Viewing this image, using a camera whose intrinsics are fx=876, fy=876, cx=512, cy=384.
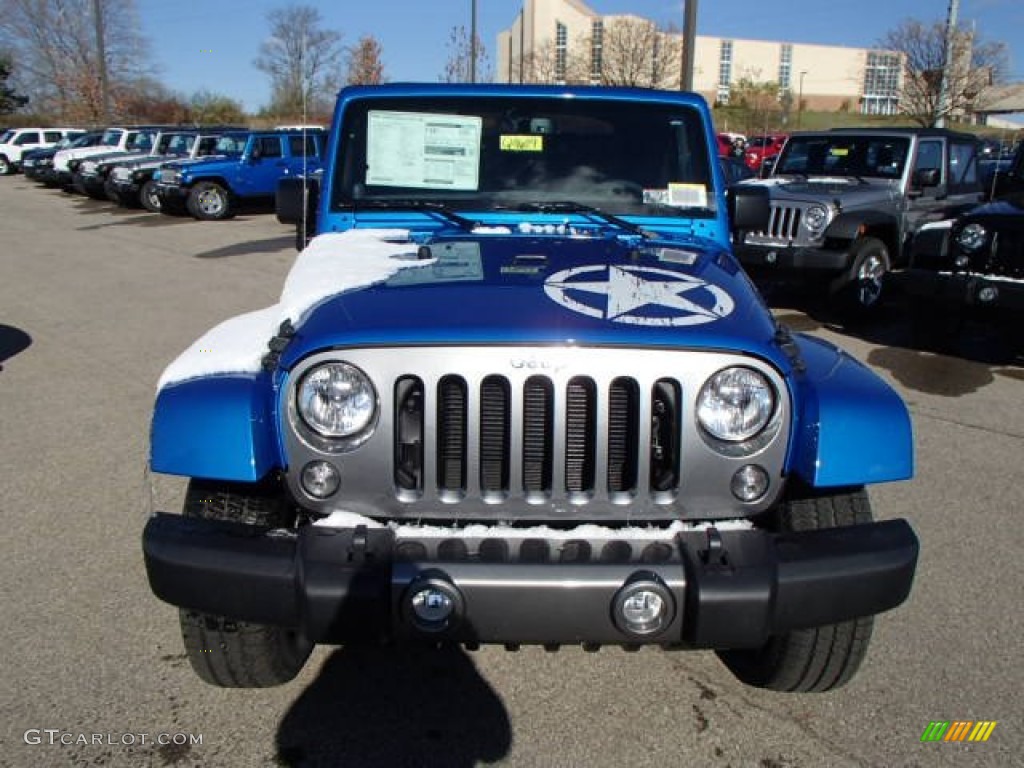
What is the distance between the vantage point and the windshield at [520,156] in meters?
3.57

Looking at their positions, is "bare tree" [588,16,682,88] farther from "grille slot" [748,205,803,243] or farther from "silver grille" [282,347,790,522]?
"silver grille" [282,347,790,522]

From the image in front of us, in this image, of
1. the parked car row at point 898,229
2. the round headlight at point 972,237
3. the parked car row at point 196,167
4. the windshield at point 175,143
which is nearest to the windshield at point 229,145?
the parked car row at point 196,167

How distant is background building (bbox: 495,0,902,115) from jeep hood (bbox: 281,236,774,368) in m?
29.5

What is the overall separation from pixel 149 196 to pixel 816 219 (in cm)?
1592

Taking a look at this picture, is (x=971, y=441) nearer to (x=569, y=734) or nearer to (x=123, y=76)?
(x=569, y=734)

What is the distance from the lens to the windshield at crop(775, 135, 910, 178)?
31.1 ft

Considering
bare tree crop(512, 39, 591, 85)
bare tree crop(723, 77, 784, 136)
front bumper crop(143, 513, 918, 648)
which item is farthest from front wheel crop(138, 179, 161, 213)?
bare tree crop(723, 77, 784, 136)

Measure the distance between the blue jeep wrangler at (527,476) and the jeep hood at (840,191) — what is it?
681cm

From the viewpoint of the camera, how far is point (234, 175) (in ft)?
60.0

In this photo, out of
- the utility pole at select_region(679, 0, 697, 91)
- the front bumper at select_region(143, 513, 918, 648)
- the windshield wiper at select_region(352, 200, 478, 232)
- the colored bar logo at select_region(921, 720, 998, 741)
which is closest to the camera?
the front bumper at select_region(143, 513, 918, 648)

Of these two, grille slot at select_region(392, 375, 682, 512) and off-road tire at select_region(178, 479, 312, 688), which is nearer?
grille slot at select_region(392, 375, 682, 512)

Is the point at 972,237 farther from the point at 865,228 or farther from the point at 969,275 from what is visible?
the point at 865,228

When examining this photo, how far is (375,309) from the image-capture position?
95.6 inches

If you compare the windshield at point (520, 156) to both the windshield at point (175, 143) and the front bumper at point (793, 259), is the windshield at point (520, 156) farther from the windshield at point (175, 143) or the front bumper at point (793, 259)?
the windshield at point (175, 143)
